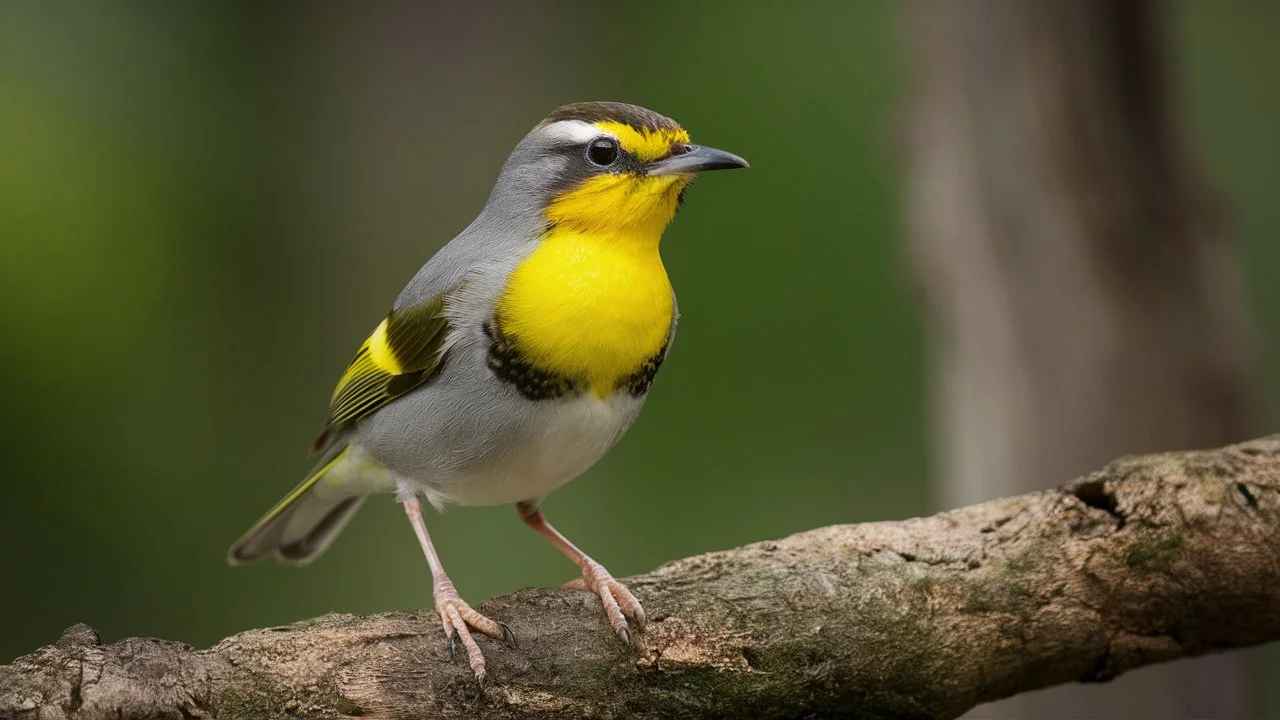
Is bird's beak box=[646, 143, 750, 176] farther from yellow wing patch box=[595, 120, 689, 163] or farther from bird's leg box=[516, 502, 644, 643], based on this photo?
bird's leg box=[516, 502, 644, 643]

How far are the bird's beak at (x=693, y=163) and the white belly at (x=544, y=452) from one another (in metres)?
0.78

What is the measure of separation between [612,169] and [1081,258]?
10.7 feet

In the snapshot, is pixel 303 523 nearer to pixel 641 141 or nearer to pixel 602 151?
pixel 602 151

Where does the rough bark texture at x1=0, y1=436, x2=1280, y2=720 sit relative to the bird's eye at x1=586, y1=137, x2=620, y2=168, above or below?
below

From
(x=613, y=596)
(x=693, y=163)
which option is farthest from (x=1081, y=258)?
(x=613, y=596)

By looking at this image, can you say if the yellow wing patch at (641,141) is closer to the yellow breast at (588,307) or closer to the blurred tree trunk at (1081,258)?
the yellow breast at (588,307)

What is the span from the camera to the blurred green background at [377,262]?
282 inches

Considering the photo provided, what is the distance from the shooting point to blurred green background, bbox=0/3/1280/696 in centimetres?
716

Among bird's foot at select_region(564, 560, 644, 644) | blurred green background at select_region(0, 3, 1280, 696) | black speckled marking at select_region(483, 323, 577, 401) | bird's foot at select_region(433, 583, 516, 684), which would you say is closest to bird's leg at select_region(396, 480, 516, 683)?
bird's foot at select_region(433, 583, 516, 684)

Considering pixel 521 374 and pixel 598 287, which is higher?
pixel 598 287

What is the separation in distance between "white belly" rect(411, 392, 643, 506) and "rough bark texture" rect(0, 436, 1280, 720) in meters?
0.42

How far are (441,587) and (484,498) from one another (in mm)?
464

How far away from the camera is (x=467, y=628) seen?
381 cm

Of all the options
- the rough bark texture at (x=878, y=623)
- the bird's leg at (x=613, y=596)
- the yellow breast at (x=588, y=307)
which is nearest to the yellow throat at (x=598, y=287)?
the yellow breast at (x=588, y=307)
